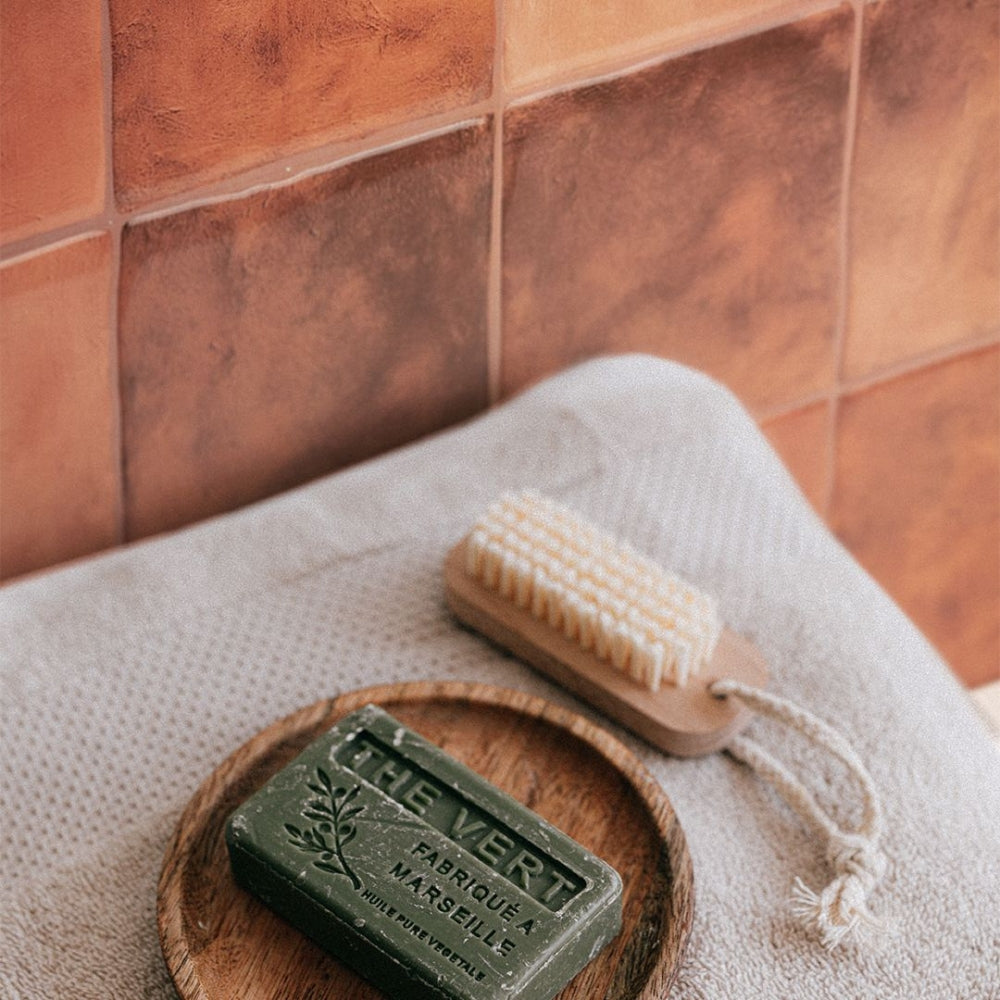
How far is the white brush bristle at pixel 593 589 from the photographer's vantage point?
0.67 meters

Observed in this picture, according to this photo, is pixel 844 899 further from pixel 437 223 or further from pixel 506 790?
pixel 437 223

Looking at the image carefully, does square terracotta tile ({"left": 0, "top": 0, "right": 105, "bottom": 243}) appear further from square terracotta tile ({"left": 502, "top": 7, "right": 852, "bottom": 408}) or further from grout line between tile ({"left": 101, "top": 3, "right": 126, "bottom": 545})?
square terracotta tile ({"left": 502, "top": 7, "right": 852, "bottom": 408})

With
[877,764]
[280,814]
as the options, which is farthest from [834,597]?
[280,814]

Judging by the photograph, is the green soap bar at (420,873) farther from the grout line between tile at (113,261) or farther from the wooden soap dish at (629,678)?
the grout line between tile at (113,261)

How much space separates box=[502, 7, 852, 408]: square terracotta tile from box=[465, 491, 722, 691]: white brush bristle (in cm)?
17

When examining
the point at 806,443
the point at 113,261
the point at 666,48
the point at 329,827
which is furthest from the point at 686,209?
the point at 329,827

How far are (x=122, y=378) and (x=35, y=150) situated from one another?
135mm

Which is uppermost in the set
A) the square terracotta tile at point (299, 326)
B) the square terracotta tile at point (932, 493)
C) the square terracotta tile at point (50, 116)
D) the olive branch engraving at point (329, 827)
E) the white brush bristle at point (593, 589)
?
the square terracotta tile at point (50, 116)

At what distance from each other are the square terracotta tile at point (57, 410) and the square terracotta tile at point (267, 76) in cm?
5

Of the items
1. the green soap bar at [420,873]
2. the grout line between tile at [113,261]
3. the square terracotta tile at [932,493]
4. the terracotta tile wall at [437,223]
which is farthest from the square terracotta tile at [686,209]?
the green soap bar at [420,873]

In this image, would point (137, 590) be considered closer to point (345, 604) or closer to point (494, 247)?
point (345, 604)

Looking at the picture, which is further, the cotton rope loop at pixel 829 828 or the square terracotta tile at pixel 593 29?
the square terracotta tile at pixel 593 29

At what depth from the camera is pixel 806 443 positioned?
3.32 ft

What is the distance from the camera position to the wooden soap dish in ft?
2.16
